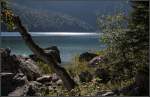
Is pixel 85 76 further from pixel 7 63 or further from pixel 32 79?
pixel 7 63

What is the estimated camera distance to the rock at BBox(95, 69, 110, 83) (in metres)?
12.6

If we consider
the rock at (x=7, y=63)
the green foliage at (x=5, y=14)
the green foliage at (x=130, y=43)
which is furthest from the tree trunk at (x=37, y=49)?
the rock at (x=7, y=63)

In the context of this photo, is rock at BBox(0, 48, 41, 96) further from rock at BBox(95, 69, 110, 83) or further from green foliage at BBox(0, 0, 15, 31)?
rock at BBox(95, 69, 110, 83)

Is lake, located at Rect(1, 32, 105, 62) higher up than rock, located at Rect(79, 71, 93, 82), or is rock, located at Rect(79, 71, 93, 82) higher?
rock, located at Rect(79, 71, 93, 82)

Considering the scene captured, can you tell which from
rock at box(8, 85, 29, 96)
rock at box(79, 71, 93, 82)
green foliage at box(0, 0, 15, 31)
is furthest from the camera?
rock at box(79, 71, 93, 82)

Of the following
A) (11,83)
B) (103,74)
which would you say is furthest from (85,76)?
(11,83)

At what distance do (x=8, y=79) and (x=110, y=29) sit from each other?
351cm

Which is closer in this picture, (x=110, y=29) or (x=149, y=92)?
(x=149, y=92)

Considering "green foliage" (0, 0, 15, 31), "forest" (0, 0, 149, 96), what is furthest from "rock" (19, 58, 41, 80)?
"green foliage" (0, 0, 15, 31)

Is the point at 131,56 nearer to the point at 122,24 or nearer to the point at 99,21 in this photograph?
the point at 122,24

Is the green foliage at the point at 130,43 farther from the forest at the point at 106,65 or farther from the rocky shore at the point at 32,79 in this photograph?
the rocky shore at the point at 32,79

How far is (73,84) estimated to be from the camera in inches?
456

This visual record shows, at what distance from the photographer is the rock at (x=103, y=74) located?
1257cm

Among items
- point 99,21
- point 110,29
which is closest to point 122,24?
point 110,29
